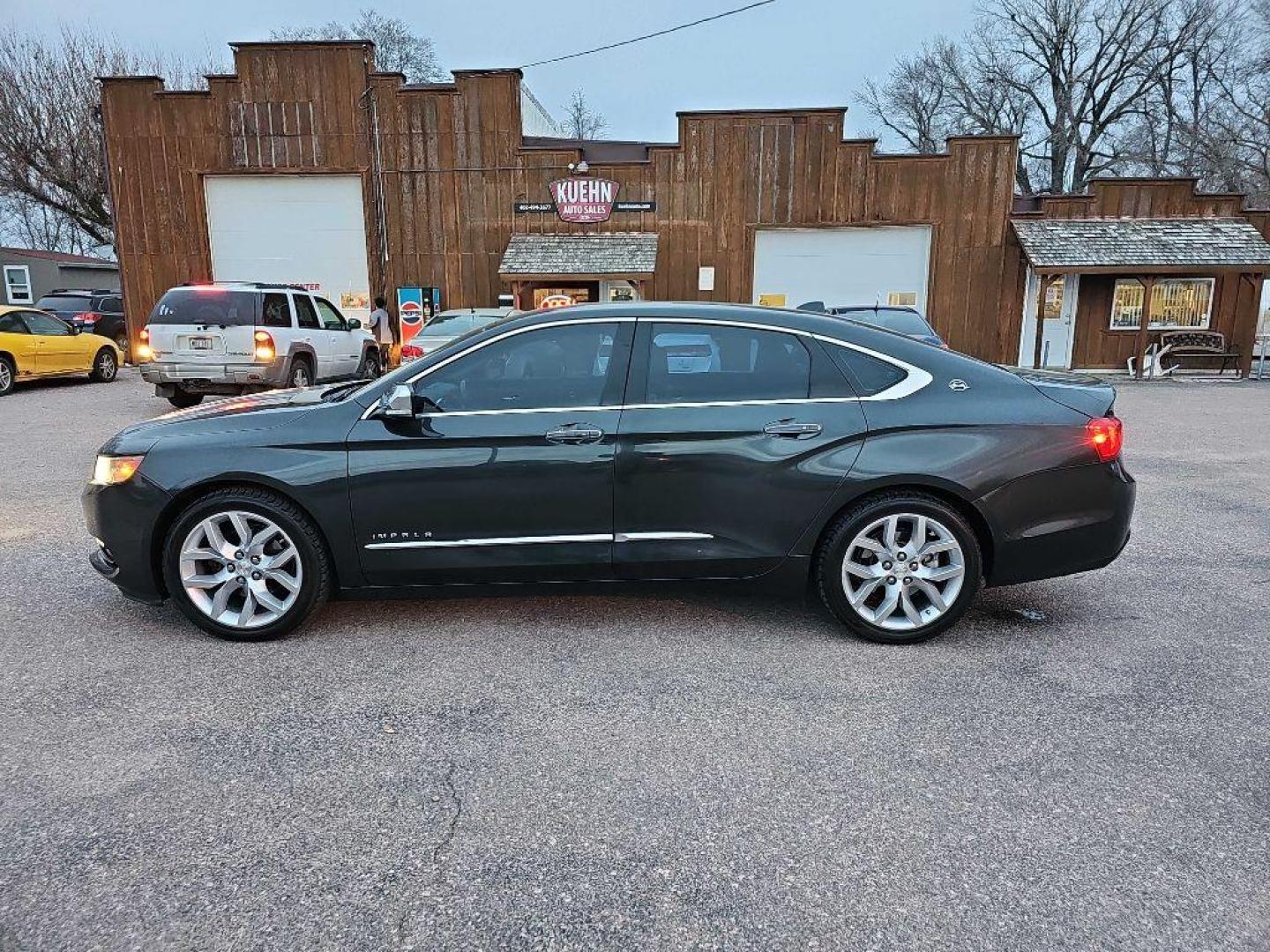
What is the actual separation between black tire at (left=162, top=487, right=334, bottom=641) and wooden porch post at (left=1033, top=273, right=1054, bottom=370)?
18875 millimetres

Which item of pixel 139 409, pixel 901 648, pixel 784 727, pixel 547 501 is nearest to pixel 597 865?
pixel 784 727

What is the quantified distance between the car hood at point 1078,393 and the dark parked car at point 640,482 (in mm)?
25

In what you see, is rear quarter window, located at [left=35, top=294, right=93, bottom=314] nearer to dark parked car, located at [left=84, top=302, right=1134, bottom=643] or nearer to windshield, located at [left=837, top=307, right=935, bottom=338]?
windshield, located at [left=837, top=307, right=935, bottom=338]

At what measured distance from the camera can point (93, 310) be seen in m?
23.7

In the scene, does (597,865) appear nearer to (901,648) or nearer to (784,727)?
(784,727)

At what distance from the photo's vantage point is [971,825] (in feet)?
8.39

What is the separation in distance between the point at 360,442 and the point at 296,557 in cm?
63

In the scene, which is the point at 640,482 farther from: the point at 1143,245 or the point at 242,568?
the point at 1143,245

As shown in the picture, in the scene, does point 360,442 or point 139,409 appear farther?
point 139,409

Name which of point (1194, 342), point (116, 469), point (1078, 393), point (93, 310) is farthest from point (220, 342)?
point (1194, 342)

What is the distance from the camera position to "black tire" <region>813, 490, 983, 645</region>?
12.7ft

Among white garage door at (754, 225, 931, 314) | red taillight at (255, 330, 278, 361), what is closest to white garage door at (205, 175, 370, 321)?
red taillight at (255, 330, 278, 361)

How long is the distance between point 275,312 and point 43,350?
256 inches

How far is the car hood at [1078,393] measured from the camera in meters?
3.99
